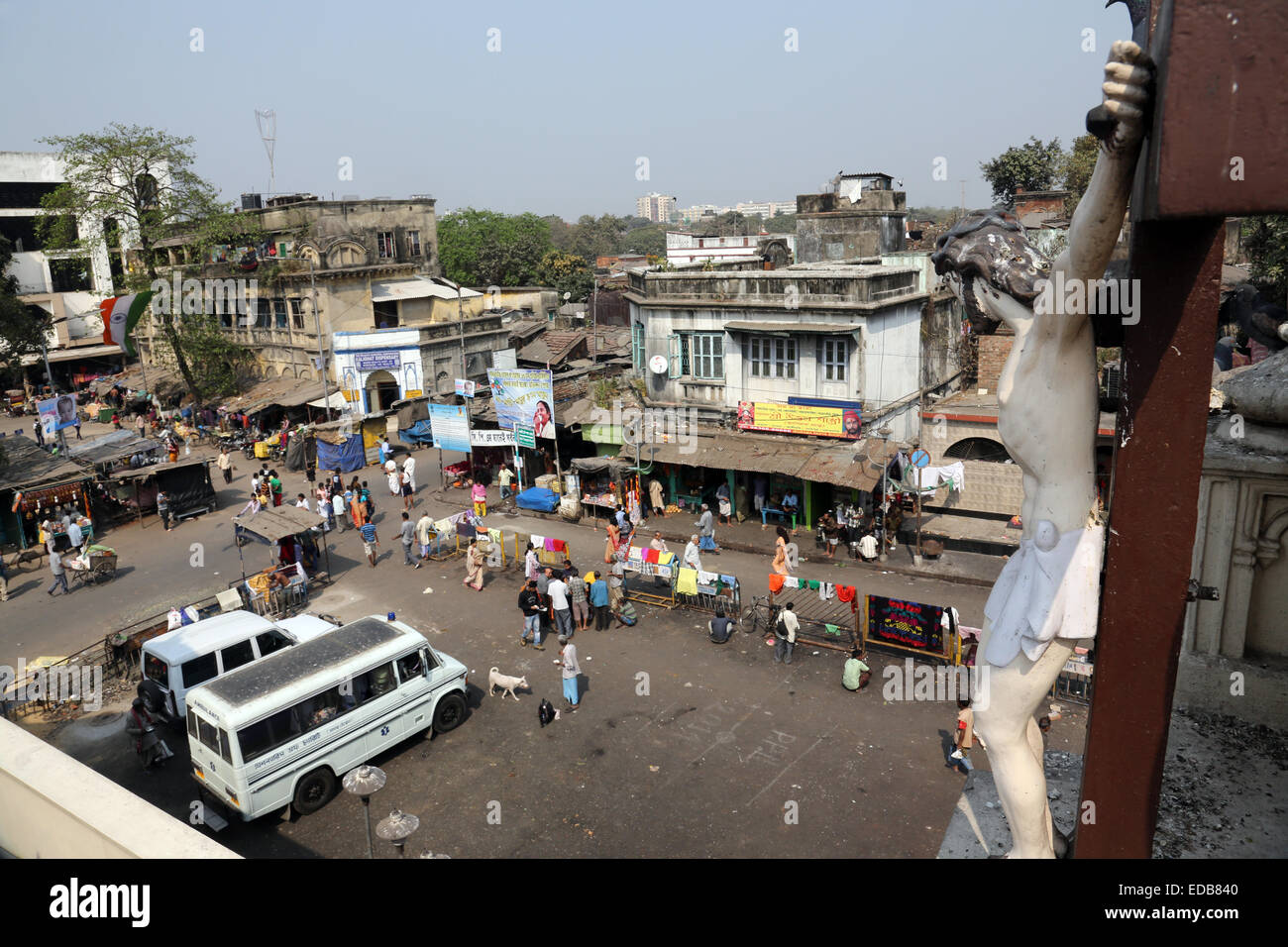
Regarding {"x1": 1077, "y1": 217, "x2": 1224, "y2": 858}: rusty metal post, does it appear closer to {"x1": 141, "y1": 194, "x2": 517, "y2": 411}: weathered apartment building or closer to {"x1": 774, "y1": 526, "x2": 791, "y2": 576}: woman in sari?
{"x1": 774, "y1": 526, "x2": 791, "y2": 576}: woman in sari

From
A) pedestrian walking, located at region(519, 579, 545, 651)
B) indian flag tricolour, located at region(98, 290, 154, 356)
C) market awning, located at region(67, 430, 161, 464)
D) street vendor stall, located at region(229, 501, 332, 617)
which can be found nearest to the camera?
pedestrian walking, located at region(519, 579, 545, 651)

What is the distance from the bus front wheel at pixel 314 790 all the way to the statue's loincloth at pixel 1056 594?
10.1 m

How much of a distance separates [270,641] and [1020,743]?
12838 mm

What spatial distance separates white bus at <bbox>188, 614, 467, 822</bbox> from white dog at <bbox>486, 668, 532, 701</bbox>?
115 cm

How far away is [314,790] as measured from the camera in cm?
1139

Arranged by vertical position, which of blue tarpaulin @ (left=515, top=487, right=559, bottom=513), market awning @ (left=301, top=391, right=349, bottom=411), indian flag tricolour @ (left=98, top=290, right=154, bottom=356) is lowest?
blue tarpaulin @ (left=515, top=487, right=559, bottom=513)

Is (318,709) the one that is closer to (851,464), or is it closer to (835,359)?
(851,464)

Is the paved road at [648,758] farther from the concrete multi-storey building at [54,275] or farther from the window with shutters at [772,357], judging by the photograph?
the concrete multi-storey building at [54,275]

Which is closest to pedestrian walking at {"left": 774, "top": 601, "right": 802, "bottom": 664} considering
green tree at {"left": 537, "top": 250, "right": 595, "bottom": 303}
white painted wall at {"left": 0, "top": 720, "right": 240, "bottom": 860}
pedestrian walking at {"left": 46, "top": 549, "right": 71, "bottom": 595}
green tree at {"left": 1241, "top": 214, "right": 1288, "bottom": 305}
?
green tree at {"left": 1241, "top": 214, "right": 1288, "bottom": 305}

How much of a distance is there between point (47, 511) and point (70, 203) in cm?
1864

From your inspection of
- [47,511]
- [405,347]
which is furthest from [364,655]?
[405,347]

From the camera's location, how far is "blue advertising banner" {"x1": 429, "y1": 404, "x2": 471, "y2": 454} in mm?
25672

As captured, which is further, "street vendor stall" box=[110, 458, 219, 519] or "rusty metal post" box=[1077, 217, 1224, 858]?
"street vendor stall" box=[110, 458, 219, 519]

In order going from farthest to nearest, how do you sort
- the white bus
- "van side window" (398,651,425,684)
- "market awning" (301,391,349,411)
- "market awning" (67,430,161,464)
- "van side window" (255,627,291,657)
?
"market awning" (301,391,349,411) → "market awning" (67,430,161,464) → "van side window" (255,627,291,657) → "van side window" (398,651,425,684) → the white bus
